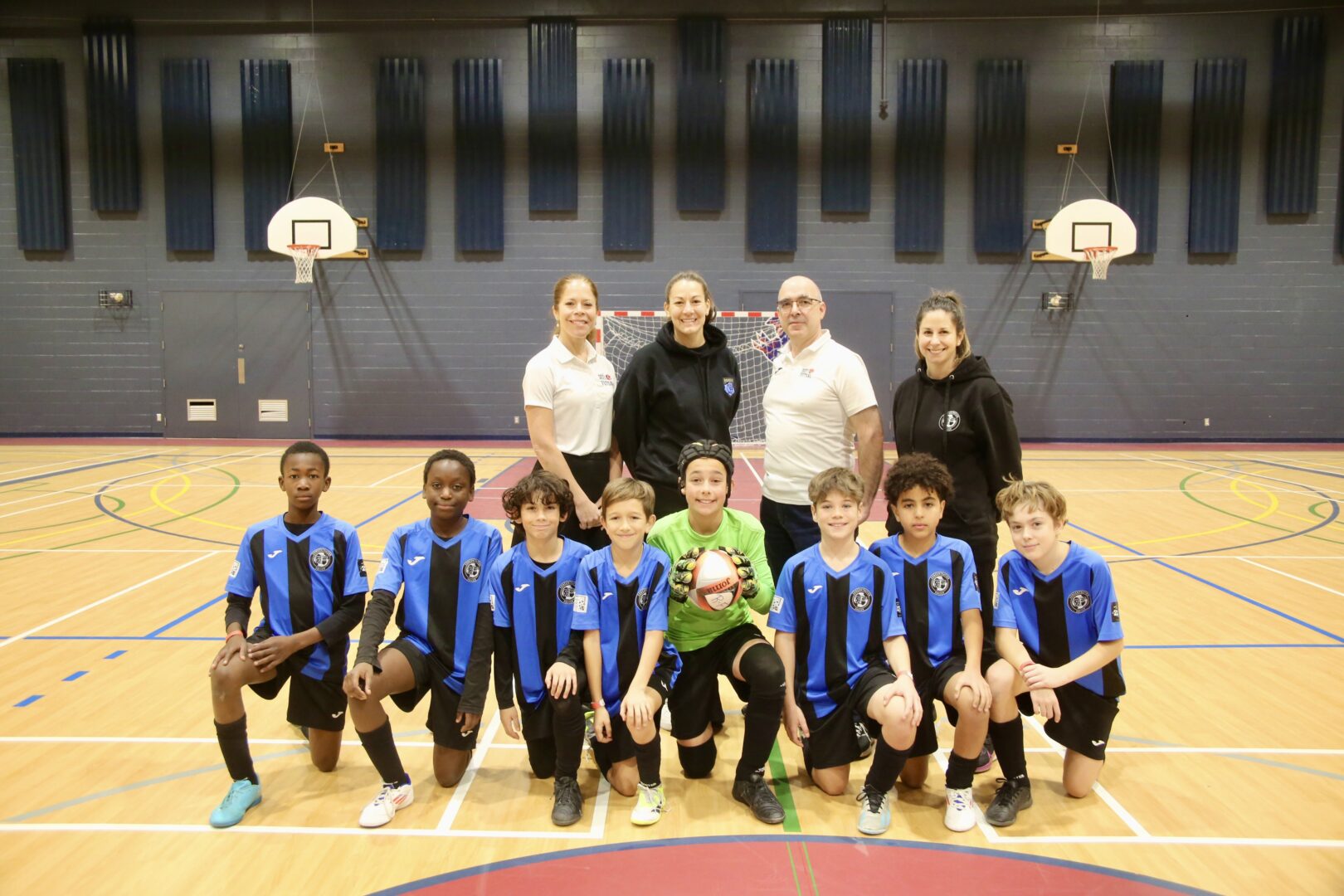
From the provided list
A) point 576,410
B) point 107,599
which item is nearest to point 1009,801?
point 576,410

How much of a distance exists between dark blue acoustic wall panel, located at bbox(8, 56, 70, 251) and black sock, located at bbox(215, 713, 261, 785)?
45.4ft

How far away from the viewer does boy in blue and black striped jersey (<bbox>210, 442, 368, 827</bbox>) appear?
3062mm

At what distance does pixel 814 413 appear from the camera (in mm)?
3541

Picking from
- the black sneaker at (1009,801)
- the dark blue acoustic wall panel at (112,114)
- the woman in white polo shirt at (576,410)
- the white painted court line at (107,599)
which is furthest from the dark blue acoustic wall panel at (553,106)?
the black sneaker at (1009,801)

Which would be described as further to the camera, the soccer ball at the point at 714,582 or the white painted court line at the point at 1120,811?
the soccer ball at the point at 714,582

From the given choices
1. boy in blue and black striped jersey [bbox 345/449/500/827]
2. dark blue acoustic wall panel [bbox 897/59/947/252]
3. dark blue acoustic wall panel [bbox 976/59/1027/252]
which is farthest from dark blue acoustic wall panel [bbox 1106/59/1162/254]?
boy in blue and black striped jersey [bbox 345/449/500/827]

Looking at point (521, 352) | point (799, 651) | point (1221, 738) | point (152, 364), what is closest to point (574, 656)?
point (799, 651)

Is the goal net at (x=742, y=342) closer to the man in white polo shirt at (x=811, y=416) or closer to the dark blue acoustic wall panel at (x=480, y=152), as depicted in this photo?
the dark blue acoustic wall panel at (x=480, y=152)

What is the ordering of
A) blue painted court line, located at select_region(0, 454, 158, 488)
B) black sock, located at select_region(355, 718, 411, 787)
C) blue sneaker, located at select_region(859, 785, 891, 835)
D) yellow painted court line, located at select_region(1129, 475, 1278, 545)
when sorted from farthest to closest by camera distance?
blue painted court line, located at select_region(0, 454, 158, 488) < yellow painted court line, located at select_region(1129, 475, 1278, 545) < black sock, located at select_region(355, 718, 411, 787) < blue sneaker, located at select_region(859, 785, 891, 835)

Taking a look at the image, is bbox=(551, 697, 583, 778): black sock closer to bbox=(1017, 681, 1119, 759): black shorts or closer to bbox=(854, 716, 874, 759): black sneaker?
bbox=(854, 716, 874, 759): black sneaker

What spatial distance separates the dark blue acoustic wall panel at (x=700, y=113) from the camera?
41.8 ft

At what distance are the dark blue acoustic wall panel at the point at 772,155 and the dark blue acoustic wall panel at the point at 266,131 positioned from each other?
723 cm

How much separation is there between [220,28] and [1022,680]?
1507 cm

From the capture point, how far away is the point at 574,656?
298 cm
